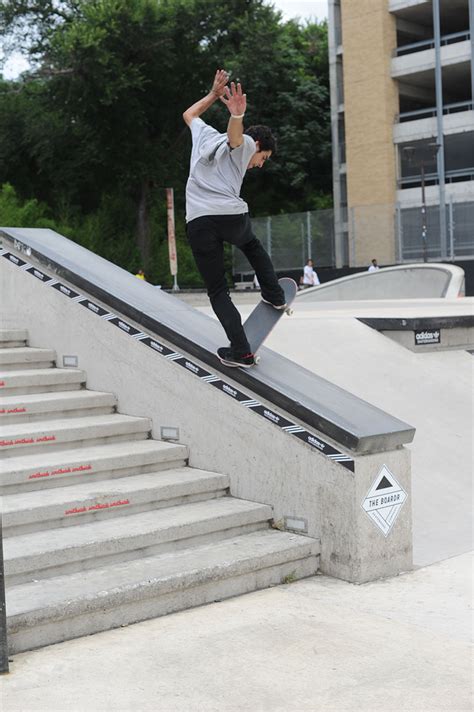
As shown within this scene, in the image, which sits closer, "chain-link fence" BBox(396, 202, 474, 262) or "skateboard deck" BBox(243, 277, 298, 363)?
"skateboard deck" BBox(243, 277, 298, 363)

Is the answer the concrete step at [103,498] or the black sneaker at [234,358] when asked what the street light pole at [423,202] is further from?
the concrete step at [103,498]

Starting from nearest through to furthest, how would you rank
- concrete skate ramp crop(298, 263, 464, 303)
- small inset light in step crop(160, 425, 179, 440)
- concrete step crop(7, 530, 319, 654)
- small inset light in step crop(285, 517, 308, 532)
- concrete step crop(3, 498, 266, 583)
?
concrete step crop(7, 530, 319, 654)
concrete step crop(3, 498, 266, 583)
small inset light in step crop(285, 517, 308, 532)
small inset light in step crop(160, 425, 179, 440)
concrete skate ramp crop(298, 263, 464, 303)

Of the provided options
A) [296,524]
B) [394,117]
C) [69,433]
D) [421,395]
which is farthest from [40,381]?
[394,117]

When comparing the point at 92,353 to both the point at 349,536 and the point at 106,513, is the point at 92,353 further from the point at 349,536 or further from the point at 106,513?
the point at 349,536

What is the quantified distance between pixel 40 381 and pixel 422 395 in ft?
11.7

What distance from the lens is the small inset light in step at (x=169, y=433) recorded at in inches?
230

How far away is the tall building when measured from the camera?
34.6 m

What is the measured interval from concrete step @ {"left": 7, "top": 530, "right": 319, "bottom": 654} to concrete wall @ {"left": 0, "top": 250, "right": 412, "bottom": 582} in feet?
0.76

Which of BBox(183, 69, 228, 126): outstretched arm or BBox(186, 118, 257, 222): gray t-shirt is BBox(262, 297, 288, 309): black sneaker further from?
BBox(183, 69, 228, 126): outstretched arm

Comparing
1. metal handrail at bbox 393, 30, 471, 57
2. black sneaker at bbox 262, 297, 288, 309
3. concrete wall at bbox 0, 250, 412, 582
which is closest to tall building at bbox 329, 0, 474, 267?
metal handrail at bbox 393, 30, 471, 57

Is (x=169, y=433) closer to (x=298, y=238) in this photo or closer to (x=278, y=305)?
(x=278, y=305)

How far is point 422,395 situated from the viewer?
802 centimetres

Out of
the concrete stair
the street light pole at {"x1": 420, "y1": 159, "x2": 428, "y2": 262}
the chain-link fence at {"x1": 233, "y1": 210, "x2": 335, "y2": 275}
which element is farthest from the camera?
the chain-link fence at {"x1": 233, "y1": 210, "x2": 335, "y2": 275}

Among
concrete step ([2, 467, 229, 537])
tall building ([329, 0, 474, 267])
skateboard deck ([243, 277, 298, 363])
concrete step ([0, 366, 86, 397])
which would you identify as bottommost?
concrete step ([2, 467, 229, 537])
